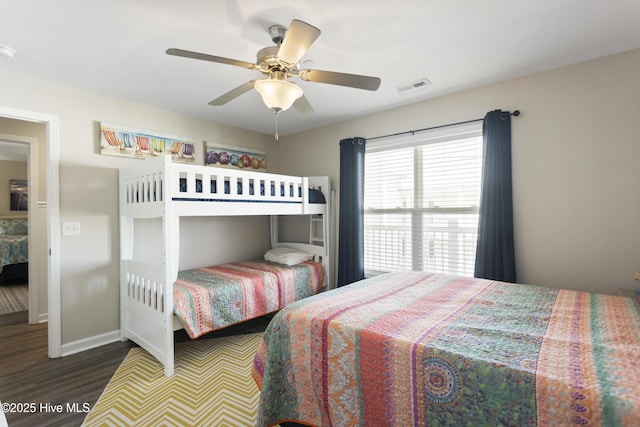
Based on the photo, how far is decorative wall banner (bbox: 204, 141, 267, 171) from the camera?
363cm

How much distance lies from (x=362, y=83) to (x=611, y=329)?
1646 mm

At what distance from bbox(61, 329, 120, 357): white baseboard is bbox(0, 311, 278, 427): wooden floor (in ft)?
0.20

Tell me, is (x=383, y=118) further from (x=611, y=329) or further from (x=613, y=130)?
(x=611, y=329)

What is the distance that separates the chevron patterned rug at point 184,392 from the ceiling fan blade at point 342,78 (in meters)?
2.01

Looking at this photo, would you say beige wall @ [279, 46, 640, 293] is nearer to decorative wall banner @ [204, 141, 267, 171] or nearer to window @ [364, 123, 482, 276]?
window @ [364, 123, 482, 276]

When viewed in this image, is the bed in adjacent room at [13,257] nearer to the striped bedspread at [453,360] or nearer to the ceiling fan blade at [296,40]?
the striped bedspread at [453,360]

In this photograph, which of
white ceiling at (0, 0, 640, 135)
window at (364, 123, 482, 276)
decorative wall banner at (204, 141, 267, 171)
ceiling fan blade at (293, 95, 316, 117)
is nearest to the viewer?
white ceiling at (0, 0, 640, 135)

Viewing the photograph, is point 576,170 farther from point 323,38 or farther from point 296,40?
point 296,40

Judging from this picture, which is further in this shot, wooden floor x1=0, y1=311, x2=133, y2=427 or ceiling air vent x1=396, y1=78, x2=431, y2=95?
ceiling air vent x1=396, y1=78, x2=431, y2=95

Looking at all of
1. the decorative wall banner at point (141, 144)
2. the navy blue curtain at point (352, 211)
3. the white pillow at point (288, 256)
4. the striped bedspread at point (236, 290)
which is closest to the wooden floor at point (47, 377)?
the striped bedspread at point (236, 290)

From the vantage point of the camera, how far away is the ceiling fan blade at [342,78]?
1661 mm

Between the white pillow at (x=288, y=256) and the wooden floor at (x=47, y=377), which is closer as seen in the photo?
the wooden floor at (x=47, y=377)

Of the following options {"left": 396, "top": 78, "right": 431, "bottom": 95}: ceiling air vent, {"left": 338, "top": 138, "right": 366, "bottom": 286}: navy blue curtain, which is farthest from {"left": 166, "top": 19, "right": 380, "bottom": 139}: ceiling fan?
{"left": 338, "top": 138, "right": 366, "bottom": 286}: navy blue curtain

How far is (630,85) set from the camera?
2.13m
